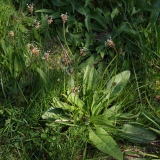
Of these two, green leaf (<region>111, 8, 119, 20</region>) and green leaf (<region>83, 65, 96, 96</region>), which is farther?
green leaf (<region>111, 8, 119, 20</region>)

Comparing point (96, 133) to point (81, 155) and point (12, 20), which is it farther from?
point (12, 20)

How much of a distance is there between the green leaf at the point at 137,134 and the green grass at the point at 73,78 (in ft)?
0.05

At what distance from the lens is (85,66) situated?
2.57 m

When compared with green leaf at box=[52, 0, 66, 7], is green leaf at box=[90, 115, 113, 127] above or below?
below

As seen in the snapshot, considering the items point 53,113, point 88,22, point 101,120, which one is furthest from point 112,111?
point 88,22

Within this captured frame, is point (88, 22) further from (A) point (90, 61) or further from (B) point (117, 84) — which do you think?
(B) point (117, 84)

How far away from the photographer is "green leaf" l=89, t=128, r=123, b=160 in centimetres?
206

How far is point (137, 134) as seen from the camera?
7.26 feet

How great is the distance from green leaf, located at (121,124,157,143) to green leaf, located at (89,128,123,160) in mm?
109

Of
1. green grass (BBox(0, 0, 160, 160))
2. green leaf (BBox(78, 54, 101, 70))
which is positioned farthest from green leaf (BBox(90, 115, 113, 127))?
green leaf (BBox(78, 54, 101, 70))

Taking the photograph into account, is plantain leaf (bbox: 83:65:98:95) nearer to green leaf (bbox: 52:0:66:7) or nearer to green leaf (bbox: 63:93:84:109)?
green leaf (bbox: 63:93:84:109)

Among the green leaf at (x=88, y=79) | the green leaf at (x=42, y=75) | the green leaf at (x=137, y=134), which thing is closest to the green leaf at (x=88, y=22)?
the green leaf at (x=88, y=79)

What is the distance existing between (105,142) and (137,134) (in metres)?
0.23

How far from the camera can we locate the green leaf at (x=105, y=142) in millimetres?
2062
